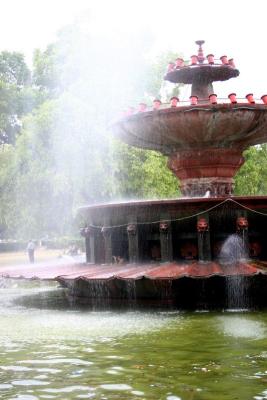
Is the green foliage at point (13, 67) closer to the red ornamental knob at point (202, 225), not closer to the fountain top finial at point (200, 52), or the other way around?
the fountain top finial at point (200, 52)

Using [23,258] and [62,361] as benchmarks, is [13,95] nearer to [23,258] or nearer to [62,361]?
[23,258]

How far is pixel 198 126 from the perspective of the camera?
10.8 metres

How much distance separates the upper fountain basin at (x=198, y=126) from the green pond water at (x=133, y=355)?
363cm

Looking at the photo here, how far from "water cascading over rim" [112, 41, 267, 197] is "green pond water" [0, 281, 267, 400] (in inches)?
144

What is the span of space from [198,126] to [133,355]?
5850 millimetres

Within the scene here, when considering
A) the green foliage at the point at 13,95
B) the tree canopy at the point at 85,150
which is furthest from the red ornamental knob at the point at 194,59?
the green foliage at the point at 13,95

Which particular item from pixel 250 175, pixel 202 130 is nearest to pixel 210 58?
pixel 202 130

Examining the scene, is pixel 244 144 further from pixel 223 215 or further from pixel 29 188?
pixel 29 188

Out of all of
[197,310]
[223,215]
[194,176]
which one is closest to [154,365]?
[197,310]

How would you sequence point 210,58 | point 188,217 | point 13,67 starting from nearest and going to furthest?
point 188,217
point 210,58
point 13,67

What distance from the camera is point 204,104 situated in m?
10.4

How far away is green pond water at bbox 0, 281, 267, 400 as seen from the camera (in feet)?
15.0

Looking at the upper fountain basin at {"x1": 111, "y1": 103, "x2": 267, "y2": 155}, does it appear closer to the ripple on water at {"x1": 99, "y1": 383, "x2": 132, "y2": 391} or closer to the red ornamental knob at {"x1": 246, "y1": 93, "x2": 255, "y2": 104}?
the red ornamental knob at {"x1": 246, "y1": 93, "x2": 255, "y2": 104}

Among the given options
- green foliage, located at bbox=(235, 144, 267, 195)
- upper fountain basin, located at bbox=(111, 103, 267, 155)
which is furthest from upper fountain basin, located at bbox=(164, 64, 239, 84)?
green foliage, located at bbox=(235, 144, 267, 195)
